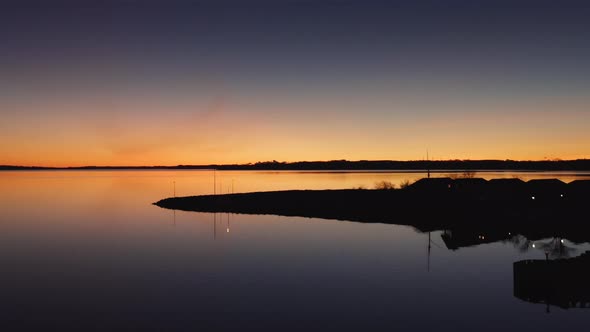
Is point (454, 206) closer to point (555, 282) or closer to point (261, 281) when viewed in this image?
point (555, 282)

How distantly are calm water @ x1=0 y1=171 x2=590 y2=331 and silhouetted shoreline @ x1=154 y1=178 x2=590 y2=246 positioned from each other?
28.4 ft

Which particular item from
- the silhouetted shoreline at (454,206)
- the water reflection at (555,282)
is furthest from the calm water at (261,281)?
the silhouetted shoreline at (454,206)

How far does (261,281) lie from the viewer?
42688 millimetres

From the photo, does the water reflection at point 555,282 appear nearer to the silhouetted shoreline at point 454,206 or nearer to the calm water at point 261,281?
the calm water at point 261,281

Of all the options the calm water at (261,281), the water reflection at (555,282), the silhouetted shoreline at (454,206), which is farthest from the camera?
the silhouetted shoreline at (454,206)

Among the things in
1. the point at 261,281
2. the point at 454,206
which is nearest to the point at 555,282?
the point at 261,281

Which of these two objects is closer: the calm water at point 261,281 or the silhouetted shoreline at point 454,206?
the calm water at point 261,281

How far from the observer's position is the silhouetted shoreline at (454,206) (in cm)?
7231

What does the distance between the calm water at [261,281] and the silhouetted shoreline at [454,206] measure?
28.4 ft

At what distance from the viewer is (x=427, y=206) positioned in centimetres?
8956

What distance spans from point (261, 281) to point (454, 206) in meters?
53.7

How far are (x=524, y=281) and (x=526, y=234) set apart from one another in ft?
103

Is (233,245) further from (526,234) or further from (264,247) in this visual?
(526,234)

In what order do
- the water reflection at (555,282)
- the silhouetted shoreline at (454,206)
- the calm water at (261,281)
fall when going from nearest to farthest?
the calm water at (261,281) → the water reflection at (555,282) → the silhouetted shoreline at (454,206)
